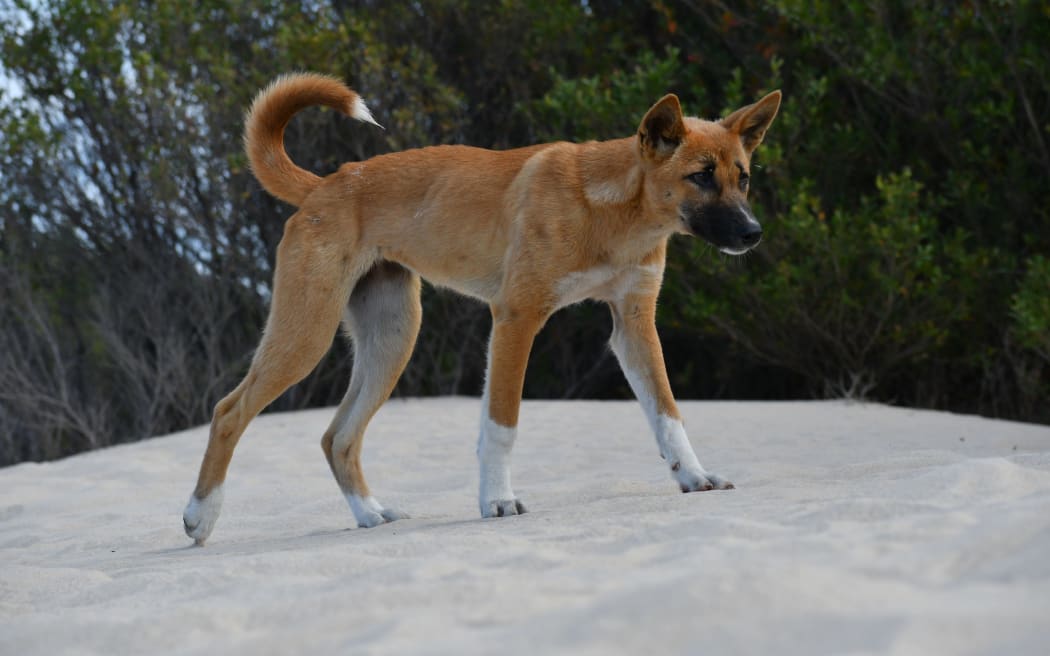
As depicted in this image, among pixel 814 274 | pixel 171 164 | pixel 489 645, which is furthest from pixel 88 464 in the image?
pixel 489 645

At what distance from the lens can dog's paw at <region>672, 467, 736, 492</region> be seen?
4.27 m

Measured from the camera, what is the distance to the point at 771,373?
1060 centimetres

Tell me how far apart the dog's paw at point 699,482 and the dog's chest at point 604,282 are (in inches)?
29.5

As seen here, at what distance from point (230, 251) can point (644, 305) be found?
598 centimetres

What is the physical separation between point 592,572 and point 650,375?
6.62 ft

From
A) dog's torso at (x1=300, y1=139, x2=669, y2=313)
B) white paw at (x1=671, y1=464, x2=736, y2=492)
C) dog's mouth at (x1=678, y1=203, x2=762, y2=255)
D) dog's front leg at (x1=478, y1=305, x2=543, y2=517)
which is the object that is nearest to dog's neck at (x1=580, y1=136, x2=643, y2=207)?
dog's torso at (x1=300, y1=139, x2=669, y2=313)

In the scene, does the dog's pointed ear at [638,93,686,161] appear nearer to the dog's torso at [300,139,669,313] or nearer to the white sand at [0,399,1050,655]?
the dog's torso at [300,139,669,313]

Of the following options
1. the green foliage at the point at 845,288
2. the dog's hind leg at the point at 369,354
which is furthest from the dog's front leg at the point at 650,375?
the green foliage at the point at 845,288

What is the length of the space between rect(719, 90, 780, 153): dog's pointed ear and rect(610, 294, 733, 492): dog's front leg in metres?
0.72

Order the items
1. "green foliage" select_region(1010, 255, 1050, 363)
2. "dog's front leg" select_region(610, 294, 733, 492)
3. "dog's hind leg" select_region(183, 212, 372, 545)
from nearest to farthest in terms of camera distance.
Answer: "dog's front leg" select_region(610, 294, 733, 492) < "dog's hind leg" select_region(183, 212, 372, 545) < "green foliage" select_region(1010, 255, 1050, 363)

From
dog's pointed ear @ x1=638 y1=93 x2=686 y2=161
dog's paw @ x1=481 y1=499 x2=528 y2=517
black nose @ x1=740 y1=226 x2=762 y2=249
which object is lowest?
dog's paw @ x1=481 y1=499 x2=528 y2=517

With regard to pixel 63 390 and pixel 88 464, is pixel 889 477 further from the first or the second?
pixel 63 390

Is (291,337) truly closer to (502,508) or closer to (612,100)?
(502,508)

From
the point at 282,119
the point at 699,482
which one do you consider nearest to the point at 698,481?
the point at 699,482
